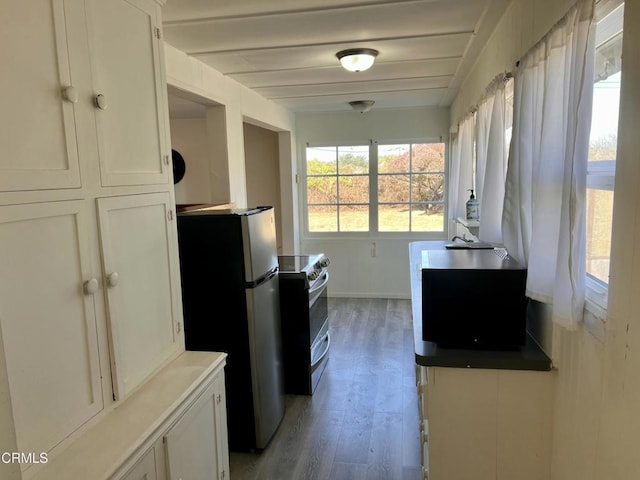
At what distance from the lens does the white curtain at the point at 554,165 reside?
4.49 feet

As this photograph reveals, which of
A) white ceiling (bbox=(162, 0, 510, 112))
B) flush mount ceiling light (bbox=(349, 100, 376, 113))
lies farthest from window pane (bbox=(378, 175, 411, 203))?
white ceiling (bbox=(162, 0, 510, 112))

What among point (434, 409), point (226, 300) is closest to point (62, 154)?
point (226, 300)

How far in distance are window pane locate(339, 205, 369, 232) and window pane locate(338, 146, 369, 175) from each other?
47 cm

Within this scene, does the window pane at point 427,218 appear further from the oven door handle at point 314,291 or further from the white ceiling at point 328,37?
the oven door handle at point 314,291

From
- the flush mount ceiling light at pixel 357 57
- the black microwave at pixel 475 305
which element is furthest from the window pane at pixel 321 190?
the black microwave at pixel 475 305

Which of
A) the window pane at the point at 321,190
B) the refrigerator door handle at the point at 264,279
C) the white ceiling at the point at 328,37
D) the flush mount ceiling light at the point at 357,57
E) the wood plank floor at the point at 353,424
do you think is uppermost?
the white ceiling at the point at 328,37

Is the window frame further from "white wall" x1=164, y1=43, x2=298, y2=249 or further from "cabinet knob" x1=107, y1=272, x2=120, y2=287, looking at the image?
"cabinet knob" x1=107, y1=272, x2=120, y2=287

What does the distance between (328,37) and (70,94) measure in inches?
65.0

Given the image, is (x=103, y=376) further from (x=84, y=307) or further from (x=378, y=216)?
(x=378, y=216)

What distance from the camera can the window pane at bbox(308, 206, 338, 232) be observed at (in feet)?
19.3

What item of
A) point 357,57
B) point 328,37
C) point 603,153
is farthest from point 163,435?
point 357,57

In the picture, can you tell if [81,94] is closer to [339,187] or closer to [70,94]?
[70,94]

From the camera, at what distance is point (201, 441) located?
73.1 inches

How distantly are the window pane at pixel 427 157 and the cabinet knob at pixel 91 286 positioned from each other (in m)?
4.71
